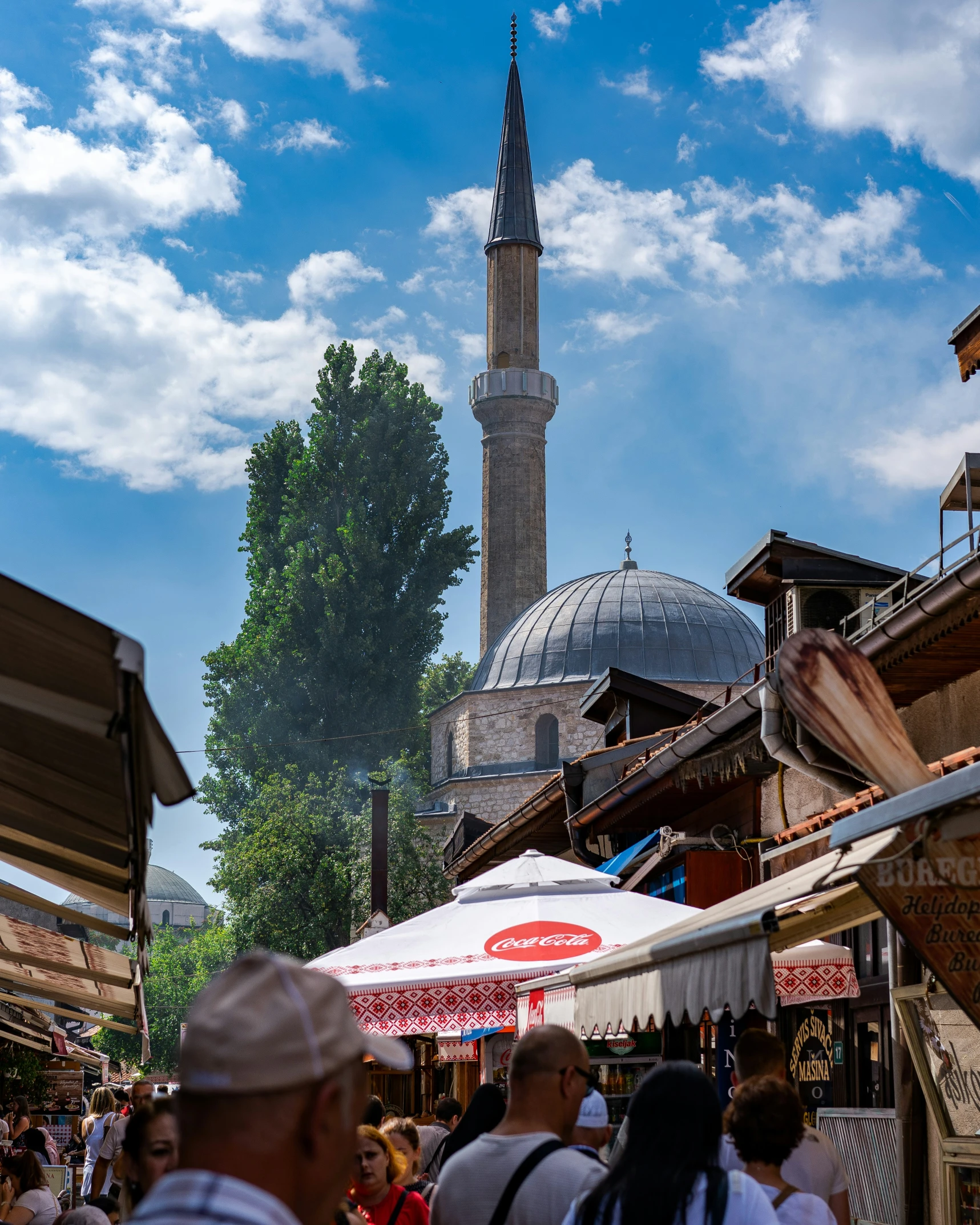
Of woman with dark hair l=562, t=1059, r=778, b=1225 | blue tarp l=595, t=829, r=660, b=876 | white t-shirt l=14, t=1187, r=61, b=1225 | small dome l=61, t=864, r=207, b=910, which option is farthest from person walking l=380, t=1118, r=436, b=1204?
small dome l=61, t=864, r=207, b=910

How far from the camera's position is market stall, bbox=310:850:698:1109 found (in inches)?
272

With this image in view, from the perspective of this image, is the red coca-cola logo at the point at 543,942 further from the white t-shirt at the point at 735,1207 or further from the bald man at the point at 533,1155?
the white t-shirt at the point at 735,1207

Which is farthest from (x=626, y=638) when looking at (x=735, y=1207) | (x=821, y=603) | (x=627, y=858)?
(x=735, y=1207)

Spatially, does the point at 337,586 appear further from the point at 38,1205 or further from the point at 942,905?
the point at 942,905

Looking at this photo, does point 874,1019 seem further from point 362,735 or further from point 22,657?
point 362,735

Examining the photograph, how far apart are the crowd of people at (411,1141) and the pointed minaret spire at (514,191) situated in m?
46.0

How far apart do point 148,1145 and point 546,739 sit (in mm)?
35341

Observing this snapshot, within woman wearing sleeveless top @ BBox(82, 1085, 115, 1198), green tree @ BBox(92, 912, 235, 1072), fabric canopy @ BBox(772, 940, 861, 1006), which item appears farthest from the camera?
green tree @ BBox(92, 912, 235, 1072)

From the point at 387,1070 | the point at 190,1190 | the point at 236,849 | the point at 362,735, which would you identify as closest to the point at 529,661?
the point at 362,735

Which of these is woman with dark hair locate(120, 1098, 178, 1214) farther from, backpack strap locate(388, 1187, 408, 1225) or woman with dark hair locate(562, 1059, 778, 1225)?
woman with dark hair locate(562, 1059, 778, 1225)

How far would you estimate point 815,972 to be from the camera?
736 centimetres

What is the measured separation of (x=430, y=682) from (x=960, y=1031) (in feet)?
152

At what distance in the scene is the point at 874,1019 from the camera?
8828 millimetres

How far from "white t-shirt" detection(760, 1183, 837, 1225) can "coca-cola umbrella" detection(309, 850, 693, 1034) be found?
3.43 metres
